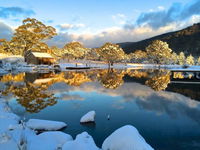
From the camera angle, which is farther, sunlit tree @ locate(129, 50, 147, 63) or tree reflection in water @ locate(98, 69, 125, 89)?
sunlit tree @ locate(129, 50, 147, 63)

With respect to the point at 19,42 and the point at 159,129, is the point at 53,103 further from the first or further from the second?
the point at 19,42

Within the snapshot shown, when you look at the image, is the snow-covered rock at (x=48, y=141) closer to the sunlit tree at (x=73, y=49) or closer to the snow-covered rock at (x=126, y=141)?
the snow-covered rock at (x=126, y=141)

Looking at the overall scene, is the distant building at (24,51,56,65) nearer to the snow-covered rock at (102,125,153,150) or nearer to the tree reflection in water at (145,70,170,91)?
the tree reflection in water at (145,70,170,91)

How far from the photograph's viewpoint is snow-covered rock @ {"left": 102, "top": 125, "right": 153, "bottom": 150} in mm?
6116

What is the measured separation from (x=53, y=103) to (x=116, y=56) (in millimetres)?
65191

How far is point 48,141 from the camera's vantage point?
7.23 meters

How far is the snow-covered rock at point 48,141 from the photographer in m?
6.64

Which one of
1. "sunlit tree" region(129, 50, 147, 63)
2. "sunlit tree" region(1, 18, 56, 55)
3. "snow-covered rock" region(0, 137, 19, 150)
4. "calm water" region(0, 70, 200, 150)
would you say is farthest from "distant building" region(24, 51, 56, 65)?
"sunlit tree" region(129, 50, 147, 63)

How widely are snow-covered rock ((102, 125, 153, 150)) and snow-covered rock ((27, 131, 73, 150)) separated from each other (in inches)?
71.9

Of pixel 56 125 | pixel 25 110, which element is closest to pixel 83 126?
pixel 56 125

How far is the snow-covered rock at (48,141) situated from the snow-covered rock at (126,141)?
1.83 m

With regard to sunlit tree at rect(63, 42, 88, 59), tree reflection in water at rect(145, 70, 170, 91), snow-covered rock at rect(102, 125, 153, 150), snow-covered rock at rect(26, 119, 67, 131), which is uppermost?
sunlit tree at rect(63, 42, 88, 59)

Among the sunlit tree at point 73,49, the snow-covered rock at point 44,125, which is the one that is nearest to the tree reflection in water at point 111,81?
the snow-covered rock at point 44,125

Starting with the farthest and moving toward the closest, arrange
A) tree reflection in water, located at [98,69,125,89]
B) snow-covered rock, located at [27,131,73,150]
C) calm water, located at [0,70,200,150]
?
tree reflection in water, located at [98,69,125,89] → calm water, located at [0,70,200,150] → snow-covered rock, located at [27,131,73,150]
